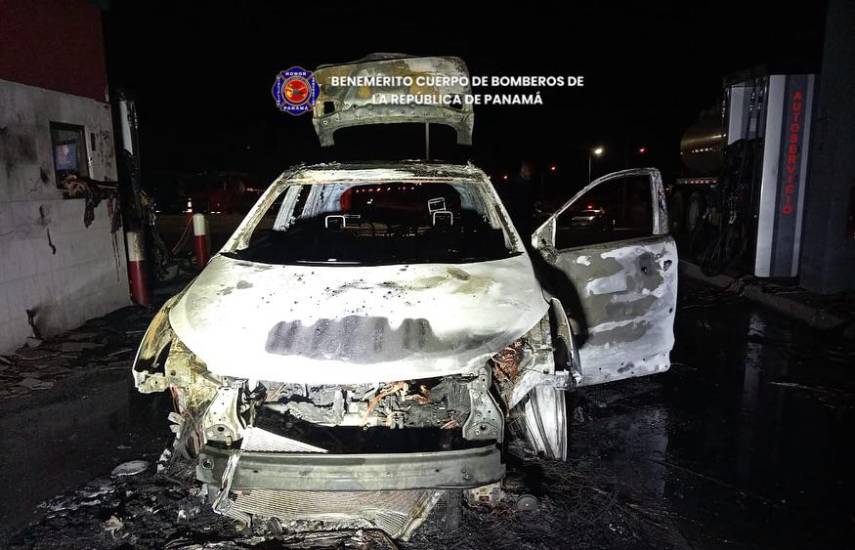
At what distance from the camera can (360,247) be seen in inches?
164

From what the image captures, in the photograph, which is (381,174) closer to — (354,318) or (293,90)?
(354,318)

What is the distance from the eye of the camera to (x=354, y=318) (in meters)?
2.61

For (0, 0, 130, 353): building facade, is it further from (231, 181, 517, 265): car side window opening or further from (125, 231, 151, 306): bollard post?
(231, 181, 517, 265): car side window opening

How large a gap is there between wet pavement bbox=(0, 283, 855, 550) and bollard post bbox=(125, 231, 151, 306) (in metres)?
2.23

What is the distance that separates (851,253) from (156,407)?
23.6 ft

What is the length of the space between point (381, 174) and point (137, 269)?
14.4ft

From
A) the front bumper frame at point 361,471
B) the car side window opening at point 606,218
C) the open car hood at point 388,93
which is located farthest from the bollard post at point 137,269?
the car side window opening at point 606,218

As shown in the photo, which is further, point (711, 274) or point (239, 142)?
point (239, 142)

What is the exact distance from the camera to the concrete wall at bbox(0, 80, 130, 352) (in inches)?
197

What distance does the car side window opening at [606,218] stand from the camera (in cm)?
1333

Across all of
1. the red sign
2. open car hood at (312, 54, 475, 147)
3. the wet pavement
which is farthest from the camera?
the red sign

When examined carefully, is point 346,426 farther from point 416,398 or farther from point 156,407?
point 156,407

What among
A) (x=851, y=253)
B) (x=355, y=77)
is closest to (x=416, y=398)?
(x=355, y=77)

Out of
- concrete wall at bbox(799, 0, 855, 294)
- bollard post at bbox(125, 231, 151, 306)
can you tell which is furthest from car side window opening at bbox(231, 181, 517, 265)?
concrete wall at bbox(799, 0, 855, 294)
